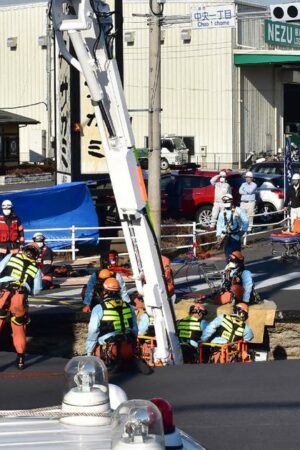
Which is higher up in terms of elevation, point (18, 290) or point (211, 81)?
point (211, 81)

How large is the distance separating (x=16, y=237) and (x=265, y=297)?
15.5 ft

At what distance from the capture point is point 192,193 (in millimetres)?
29281

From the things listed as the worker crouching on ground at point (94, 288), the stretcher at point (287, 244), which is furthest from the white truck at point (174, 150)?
the worker crouching on ground at point (94, 288)

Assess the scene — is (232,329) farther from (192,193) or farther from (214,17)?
(192,193)

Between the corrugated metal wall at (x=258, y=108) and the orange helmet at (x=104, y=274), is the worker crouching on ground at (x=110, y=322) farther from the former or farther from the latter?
the corrugated metal wall at (x=258, y=108)

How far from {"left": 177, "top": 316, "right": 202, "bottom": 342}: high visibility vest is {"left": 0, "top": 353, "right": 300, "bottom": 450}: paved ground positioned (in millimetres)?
1664

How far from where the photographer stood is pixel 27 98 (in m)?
61.8

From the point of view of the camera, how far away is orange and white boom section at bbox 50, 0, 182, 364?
469 inches

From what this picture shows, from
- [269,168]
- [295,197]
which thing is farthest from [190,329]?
[269,168]

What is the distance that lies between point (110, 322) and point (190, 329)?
5.81 ft

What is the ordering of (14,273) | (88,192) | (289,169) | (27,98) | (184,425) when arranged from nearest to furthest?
(184,425) < (14,273) < (88,192) < (289,169) < (27,98)

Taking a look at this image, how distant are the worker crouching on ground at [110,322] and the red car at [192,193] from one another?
626 inches

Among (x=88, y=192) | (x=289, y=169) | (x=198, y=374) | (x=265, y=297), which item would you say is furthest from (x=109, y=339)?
(x=289, y=169)

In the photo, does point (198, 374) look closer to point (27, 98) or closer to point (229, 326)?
point (229, 326)
